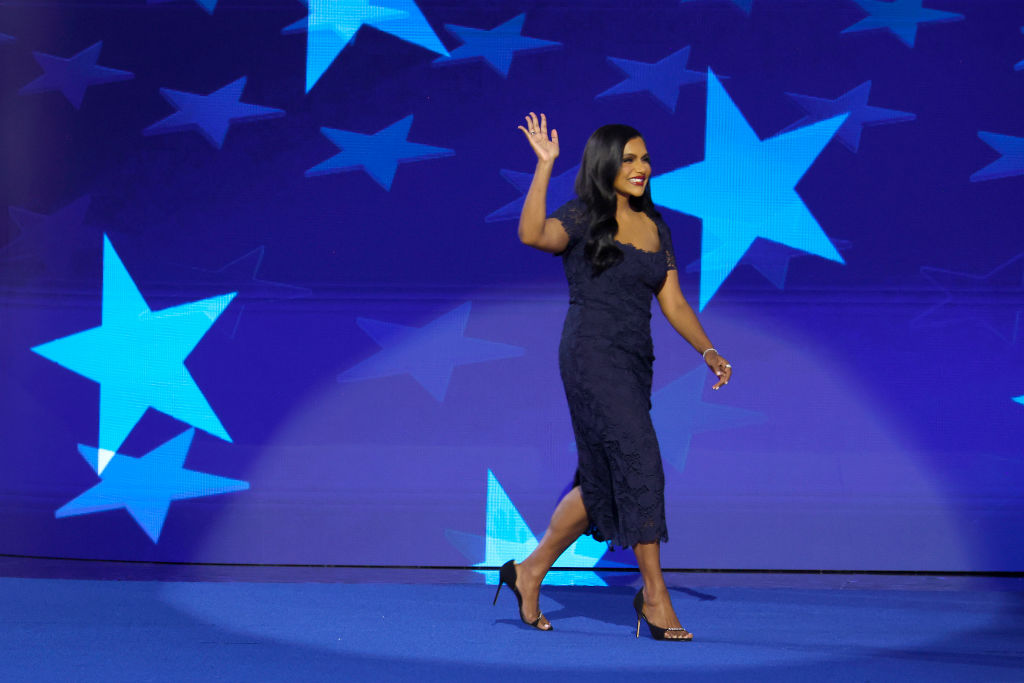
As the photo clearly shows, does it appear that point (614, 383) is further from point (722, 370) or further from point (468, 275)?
point (468, 275)

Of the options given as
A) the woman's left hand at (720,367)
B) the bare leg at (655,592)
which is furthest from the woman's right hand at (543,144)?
the bare leg at (655,592)

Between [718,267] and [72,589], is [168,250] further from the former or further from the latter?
[718,267]

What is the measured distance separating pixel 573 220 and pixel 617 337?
346 millimetres

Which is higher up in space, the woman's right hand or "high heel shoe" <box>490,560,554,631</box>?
the woman's right hand

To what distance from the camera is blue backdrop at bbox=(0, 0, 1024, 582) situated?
13.7 feet

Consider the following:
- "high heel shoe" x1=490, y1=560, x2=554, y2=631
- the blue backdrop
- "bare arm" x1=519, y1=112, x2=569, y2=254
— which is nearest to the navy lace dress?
"bare arm" x1=519, y1=112, x2=569, y2=254

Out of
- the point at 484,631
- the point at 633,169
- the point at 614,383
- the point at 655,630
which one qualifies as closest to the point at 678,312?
the point at 614,383

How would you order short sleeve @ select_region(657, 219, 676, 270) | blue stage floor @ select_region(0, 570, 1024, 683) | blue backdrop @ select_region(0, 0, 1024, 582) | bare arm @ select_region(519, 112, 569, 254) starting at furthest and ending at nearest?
blue backdrop @ select_region(0, 0, 1024, 582) < short sleeve @ select_region(657, 219, 676, 270) < bare arm @ select_region(519, 112, 569, 254) < blue stage floor @ select_region(0, 570, 1024, 683)

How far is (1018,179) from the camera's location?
417 centimetres

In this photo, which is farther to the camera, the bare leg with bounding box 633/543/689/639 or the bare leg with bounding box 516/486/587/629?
the bare leg with bounding box 516/486/587/629

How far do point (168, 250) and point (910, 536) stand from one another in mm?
2889

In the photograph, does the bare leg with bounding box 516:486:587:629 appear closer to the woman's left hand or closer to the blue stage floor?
the blue stage floor

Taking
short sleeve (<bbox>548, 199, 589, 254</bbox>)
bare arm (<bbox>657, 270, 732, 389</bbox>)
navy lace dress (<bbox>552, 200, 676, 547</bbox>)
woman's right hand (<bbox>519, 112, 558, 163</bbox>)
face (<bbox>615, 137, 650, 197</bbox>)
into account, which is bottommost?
navy lace dress (<bbox>552, 200, 676, 547</bbox>)

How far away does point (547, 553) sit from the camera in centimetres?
337
